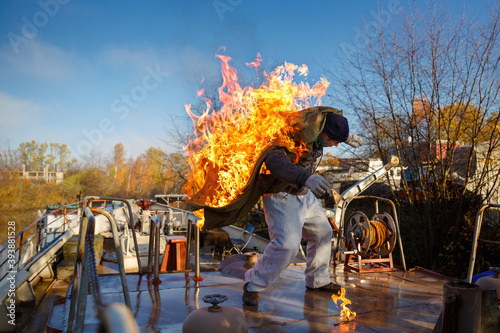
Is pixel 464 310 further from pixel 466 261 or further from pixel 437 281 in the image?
pixel 466 261

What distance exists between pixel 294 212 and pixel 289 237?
291 mm

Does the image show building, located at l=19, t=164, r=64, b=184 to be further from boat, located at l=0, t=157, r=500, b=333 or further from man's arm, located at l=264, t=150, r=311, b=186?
man's arm, located at l=264, t=150, r=311, b=186

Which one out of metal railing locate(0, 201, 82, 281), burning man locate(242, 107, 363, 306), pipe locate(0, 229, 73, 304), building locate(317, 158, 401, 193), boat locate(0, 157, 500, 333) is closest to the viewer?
boat locate(0, 157, 500, 333)

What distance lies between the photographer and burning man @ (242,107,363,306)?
370 cm

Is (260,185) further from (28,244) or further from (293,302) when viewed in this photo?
(28,244)

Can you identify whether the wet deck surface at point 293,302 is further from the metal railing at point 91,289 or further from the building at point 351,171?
the building at point 351,171

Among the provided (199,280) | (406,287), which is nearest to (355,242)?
(406,287)

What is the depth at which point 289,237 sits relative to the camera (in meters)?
3.72

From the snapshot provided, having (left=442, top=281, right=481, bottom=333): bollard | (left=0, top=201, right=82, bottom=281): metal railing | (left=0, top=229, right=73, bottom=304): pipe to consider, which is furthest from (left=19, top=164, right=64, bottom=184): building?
(left=442, top=281, right=481, bottom=333): bollard

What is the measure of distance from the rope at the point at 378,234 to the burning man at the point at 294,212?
5.40 feet

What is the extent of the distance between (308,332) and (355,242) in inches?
109

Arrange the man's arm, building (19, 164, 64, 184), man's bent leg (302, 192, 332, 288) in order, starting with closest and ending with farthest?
the man's arm
man's bent leg (302, 192, 332, 288)
building (19, 164, 64, 184)

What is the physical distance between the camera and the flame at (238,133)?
392 cm

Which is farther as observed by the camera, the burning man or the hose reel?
the hose reel
